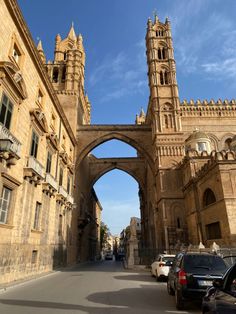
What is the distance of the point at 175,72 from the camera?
32.2 metres

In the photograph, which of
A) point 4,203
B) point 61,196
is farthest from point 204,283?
point 61,196

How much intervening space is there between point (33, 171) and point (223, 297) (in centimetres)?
1155

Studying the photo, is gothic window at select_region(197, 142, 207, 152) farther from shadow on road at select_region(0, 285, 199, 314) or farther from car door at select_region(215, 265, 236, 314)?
car door at select_region(215, 265, 236, 314)

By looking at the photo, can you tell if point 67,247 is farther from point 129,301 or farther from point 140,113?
point 140,113

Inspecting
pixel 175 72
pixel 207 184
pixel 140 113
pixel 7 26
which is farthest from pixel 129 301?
pixel 140 113

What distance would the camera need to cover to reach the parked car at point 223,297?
2.78 meters

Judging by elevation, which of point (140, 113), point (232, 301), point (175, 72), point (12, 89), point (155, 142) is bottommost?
point (232, 301)

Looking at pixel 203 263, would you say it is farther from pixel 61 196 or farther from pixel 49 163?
pixel 61 196

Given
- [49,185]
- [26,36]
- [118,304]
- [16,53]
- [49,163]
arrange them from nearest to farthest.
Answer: [118,304] < [16,53] < [26,36] < [49,185] < [49,163]

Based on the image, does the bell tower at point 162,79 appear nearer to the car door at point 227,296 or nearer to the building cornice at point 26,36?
the building cornice at point 26,36

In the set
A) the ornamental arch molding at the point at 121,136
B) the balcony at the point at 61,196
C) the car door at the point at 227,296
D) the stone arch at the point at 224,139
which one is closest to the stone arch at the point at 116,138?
the ornamental arch molding at the point at 121,136

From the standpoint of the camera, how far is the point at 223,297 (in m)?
3.01

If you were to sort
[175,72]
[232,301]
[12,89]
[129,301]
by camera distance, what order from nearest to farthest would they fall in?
[232,301]
[129,301]
[12,89]
[175,72]

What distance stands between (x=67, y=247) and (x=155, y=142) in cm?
1414
